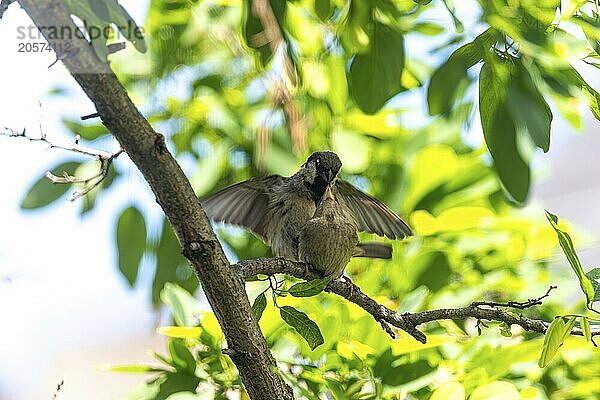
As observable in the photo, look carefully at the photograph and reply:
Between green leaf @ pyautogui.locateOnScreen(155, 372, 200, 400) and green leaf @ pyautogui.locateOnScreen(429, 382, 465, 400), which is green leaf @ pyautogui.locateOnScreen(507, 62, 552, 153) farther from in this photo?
green leaf @ pyautogui.locateOnScreen(155, 372, 200, 400)

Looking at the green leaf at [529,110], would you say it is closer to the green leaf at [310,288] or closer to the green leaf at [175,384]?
the green leaf at [310,288]

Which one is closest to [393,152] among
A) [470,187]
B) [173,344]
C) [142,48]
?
[470,187]

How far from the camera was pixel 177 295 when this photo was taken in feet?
2.31

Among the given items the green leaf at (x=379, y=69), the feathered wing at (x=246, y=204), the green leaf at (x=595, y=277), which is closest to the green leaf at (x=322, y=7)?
the green leaf at (x=379, y=69)

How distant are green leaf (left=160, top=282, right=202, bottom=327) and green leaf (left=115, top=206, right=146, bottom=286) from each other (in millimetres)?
79

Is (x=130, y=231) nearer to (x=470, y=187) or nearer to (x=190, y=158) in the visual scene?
(x=190, y=158)

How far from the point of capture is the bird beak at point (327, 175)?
594 mm

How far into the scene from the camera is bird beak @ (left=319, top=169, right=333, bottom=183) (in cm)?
59

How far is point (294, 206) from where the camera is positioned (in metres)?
0.62

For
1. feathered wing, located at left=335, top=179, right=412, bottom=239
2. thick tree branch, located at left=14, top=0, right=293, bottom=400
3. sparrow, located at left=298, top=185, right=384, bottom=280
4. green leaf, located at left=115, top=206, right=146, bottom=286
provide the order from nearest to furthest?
1. thick tree branch, located at left=14, top=0, right=293, bottom=400
2. sparrow, located at left=298, top=185, right=384, bottom=280
3. feathered wing, located at left=335, top=179, right=412, bottom=239
4. green leaf, located at left=115, top=206, right=146, bottom=286

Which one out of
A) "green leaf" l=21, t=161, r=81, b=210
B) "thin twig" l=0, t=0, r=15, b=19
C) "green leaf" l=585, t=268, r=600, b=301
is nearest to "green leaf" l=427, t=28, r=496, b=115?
"green leaf" l=585, t=268, r=600, b=301

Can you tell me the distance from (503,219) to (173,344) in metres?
0.37

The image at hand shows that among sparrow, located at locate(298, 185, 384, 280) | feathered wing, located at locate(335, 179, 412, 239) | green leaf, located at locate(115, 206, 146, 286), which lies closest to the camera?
sparrow, located at locate(298, 185, 384, 280)

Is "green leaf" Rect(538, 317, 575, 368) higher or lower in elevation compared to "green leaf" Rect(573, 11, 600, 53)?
lower
